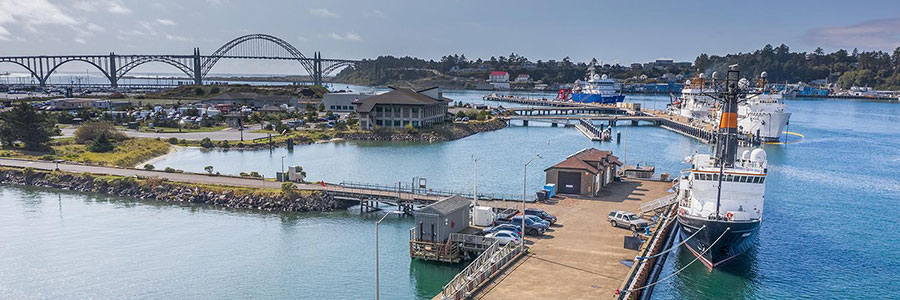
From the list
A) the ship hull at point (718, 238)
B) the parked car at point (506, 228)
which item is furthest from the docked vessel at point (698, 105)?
the parked car at point (506, 228)

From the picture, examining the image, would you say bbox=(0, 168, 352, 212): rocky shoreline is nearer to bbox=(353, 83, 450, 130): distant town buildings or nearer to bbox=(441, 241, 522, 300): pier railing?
bbox=(441, 241, 522, 300): pier railing

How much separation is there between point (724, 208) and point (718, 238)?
248 cm

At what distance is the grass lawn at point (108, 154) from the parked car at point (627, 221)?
51.4 metres

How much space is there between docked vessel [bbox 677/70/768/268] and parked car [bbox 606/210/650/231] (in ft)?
7.98

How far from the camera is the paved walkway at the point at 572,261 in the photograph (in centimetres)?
2416

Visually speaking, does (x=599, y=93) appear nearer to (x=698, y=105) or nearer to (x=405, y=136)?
(x=698, y=105)

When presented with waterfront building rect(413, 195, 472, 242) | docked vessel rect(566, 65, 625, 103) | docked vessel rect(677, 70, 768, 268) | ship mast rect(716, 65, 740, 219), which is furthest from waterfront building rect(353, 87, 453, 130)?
docked vessel rect(566, 65, 625, 103)

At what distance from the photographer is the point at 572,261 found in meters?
28.0

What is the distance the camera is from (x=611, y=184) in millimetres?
47062

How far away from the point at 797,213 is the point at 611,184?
14435mm

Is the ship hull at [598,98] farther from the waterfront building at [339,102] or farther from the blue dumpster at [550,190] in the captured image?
the blue dumpster at [550,190]

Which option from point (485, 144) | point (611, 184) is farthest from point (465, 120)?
point (611, 184)

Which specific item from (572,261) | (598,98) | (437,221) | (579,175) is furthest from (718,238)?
(598,98)

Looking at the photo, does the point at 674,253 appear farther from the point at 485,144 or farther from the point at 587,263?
the point at 485,144
